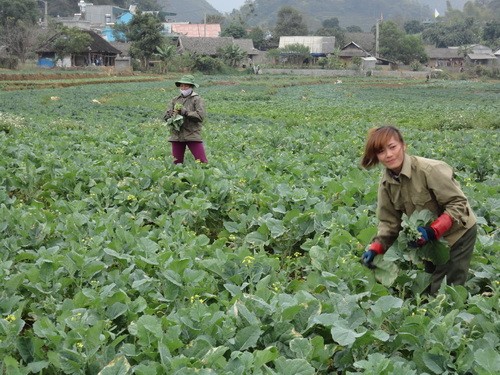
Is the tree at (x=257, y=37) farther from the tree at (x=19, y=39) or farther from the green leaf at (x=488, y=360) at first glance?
the green leaf at (x=488, y=360)

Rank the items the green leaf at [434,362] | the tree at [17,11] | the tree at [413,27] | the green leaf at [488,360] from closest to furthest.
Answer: the green leaf at [488,360]
the green leaf at [434,362]
the tree at [17,11]
the tree at [413,27]

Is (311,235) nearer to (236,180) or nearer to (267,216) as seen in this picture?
(267,216)

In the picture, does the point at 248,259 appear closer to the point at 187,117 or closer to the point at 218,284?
the point at 218,284

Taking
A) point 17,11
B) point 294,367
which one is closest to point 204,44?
point 17,11

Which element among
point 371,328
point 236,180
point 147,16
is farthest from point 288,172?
point 147,16

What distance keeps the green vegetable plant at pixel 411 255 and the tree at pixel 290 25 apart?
98.8 meters

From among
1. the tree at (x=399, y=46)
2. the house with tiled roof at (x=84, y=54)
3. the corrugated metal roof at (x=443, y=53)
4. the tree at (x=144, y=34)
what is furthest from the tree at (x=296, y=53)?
the corrugated metal roof at (x=443, y=53)

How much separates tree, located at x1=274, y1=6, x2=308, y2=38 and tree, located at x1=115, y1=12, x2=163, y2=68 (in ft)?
129

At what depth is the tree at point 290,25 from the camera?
101 meters

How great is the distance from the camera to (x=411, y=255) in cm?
432

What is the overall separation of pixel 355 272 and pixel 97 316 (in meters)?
1.77

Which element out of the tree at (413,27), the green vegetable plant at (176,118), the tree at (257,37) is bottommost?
the green vegetable plant at (176,118)

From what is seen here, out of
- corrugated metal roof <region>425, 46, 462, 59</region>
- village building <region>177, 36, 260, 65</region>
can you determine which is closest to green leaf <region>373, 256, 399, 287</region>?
village building <region>177, 36, 260, 65</region>

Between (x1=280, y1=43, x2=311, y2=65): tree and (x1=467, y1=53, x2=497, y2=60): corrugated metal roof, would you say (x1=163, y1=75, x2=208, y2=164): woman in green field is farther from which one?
(x1=467, y1=53, x2=497, y2=60): corrugated metal roof
